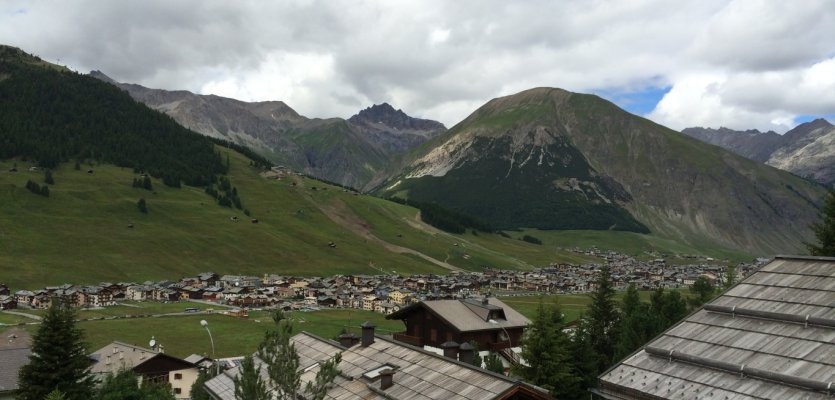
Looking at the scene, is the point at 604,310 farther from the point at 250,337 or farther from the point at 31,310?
the point at 31,310

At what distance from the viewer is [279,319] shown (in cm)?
2027

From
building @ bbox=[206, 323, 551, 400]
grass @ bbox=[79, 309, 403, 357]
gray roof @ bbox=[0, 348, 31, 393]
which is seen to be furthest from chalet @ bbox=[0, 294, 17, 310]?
building @ bbox=[206, 323, 551, 400]

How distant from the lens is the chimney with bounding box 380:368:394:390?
1090 inches

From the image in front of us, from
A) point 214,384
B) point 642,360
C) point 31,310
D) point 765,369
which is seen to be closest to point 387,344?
point 214,384

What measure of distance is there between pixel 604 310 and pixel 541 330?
23.7 metres

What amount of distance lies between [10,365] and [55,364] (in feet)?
82.7

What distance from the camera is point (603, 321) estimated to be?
62.7 meters

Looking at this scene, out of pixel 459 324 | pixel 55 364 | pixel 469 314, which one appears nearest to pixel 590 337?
pixel 459 324

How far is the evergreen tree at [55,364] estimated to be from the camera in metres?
35.3

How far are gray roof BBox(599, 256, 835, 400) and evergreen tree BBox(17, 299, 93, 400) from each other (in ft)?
106

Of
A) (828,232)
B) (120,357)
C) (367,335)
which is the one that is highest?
(828,232)

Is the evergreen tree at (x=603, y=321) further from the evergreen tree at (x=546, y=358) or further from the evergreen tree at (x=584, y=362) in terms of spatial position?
the evergreen tree at (x=546, y=358)

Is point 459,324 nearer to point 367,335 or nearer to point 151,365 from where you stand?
point 367,335

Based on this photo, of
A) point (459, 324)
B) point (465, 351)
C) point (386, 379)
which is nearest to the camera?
point (386, 379)
